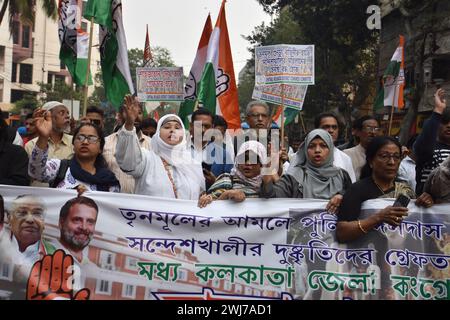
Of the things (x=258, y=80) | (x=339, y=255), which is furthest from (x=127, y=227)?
(x=258, y=80)

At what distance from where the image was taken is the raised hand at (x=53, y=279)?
143 inches

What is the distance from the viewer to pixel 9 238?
3795 millimetres

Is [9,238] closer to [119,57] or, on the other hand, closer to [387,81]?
[119,57]

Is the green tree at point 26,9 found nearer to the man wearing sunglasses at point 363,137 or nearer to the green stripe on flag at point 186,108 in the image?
the green stripe on flag at point 186,108

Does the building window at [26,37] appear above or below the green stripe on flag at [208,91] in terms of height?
above

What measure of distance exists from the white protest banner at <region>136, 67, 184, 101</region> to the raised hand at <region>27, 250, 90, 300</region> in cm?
337

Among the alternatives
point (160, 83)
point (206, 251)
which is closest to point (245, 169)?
point (206, 251)

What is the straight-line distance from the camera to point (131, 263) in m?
3.72

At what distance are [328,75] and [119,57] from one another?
66.9 feet

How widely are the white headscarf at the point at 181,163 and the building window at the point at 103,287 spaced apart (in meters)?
Answer: 0.89

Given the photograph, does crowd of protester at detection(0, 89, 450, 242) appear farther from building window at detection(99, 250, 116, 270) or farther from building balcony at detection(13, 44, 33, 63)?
building balcony at detection(13, 44, 33, 63)

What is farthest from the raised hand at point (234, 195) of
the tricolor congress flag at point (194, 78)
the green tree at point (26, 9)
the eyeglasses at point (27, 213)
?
the green tree at point (26, 9)

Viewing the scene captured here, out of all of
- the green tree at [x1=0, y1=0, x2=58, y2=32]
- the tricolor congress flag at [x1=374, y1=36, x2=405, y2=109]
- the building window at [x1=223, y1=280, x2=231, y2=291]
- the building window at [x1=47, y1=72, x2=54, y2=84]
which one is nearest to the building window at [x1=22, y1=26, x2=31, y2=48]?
the building window at [x1=47, y1=72, x2=54, y2=84]

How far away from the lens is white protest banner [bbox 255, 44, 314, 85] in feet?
18.6
